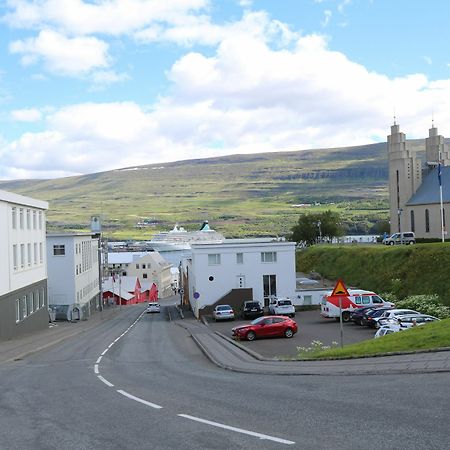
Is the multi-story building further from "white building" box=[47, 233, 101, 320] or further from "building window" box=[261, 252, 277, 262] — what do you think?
"white building" box=[47, 233, 101, 320]

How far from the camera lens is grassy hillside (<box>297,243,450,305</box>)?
166ft

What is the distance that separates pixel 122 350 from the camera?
32.9 m

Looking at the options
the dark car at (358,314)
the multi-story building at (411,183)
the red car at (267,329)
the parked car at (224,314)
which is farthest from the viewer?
the multi-story building at (411,183)

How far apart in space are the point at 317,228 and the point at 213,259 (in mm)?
53427

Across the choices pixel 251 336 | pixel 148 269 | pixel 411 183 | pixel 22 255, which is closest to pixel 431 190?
pixel 411 183

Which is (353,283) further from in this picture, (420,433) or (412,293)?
(420,433)

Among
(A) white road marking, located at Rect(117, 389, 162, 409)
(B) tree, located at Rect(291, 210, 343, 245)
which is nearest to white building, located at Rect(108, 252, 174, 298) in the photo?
(B) tree, located at Rect(291, 210, 343, 245)

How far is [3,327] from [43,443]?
1281 inches

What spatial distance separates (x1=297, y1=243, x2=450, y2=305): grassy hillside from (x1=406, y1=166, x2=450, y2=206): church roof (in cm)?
1344

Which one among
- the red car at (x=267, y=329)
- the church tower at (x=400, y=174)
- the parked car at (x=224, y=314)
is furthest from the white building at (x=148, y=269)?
the red car at (x=267, y=329)

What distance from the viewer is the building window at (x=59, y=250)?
232 ft

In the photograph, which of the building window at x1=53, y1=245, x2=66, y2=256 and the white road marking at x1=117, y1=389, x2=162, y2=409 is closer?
the white road marking at x1=117, y1=389, x2=162, y2=409

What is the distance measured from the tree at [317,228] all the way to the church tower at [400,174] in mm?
20956

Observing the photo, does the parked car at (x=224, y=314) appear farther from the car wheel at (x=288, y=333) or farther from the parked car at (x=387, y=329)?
the parked car at (x=387, y=329)
